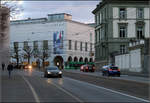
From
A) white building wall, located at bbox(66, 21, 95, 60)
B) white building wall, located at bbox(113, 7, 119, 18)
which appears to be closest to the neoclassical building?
white building wall, located at bbox(66, 21, 95, 60)

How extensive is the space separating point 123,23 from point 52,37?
158 feet

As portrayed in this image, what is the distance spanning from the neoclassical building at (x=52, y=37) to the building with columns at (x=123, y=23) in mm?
Result: 38406

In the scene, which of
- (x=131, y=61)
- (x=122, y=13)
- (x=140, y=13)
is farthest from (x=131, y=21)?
(x=131, y=61)

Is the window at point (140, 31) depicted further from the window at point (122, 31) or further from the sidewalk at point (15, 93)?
the sidewalk at point (15, 93)

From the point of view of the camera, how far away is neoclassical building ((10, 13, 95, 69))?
110 m

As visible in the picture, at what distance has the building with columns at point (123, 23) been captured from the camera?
6738cm

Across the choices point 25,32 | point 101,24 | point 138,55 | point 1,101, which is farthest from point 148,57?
point 25,32

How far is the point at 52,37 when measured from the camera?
368ft

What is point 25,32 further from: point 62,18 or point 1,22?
point 1,22

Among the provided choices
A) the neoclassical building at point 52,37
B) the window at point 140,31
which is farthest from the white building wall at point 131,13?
the neoclassical building at point 52,37

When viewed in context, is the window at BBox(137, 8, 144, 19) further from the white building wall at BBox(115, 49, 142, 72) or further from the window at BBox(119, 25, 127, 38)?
the white building wall at BBox(115, 49, 142, 72)

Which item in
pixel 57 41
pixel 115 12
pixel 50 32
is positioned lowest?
pixel 57 41

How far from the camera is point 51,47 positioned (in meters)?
112

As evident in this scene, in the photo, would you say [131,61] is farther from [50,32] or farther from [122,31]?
[50,32]
